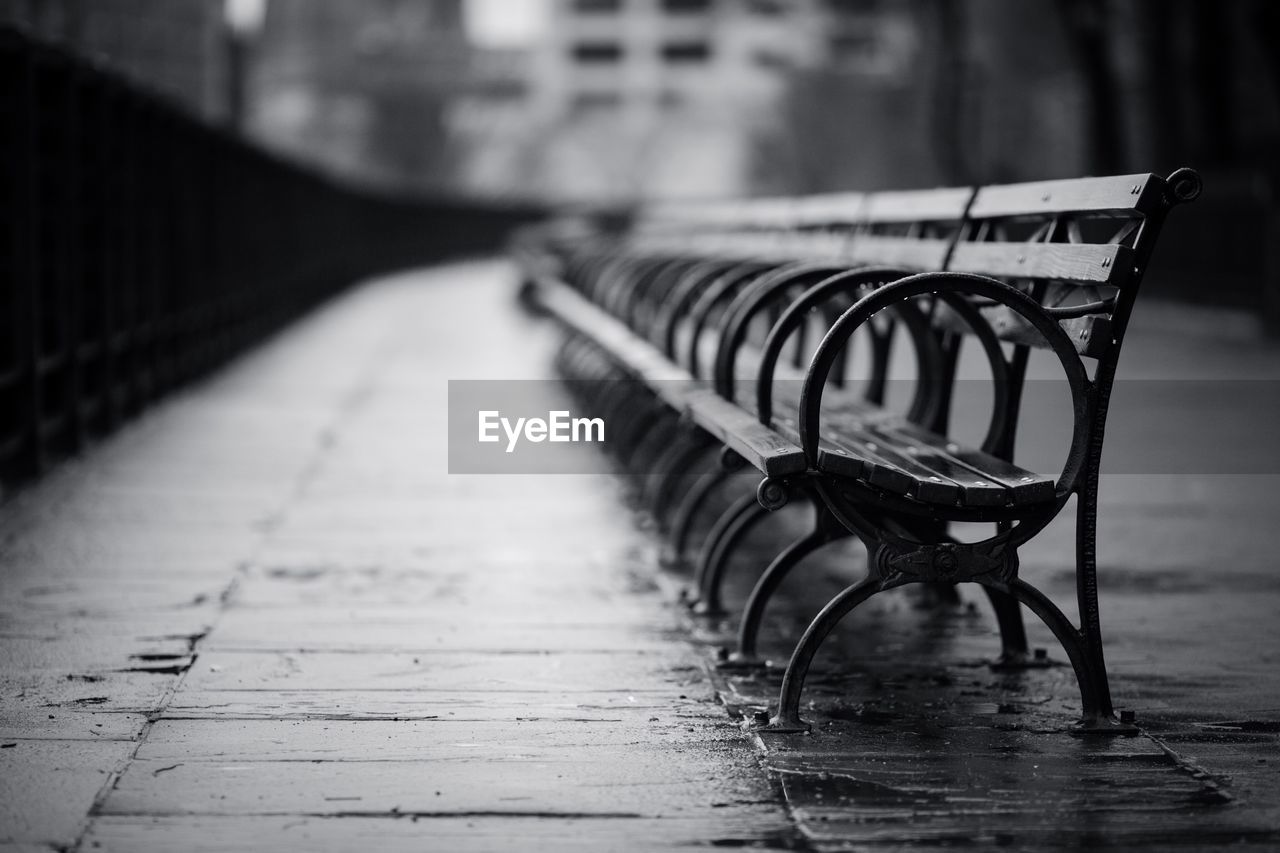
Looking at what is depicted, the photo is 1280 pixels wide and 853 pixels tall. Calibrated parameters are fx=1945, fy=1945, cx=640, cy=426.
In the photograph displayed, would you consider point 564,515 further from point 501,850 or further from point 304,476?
point 501,850

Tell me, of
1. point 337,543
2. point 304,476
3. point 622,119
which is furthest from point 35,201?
point 622,119

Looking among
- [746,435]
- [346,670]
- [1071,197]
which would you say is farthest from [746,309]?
[346,670]

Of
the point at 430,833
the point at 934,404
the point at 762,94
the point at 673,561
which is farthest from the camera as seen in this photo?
the point at 762,94

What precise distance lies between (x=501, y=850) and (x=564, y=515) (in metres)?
3.96

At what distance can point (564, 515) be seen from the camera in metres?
7.27

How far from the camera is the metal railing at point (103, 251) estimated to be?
7844mm

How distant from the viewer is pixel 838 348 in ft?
13.7

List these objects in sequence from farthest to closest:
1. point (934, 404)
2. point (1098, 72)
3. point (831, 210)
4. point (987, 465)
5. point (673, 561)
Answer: point (1098, 72) → point (831, 210) → point (673, 561) → point (934, 404) → point (987, 465)

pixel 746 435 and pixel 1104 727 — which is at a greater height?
pixel 746 435

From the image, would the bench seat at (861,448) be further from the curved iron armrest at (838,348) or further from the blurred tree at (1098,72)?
the blurred tree at (1098,72)

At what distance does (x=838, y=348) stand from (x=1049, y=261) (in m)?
0.65

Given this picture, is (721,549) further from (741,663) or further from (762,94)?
(762,94)

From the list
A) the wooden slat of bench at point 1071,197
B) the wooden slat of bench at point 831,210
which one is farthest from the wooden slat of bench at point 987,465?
the wooden slat of bench at point 831,210

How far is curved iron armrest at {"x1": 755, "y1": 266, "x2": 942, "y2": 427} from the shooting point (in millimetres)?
4555
